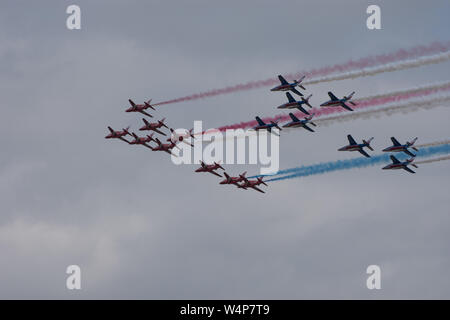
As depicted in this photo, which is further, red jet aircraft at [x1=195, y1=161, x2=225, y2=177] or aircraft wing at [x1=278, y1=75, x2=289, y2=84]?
red jet aircraft at [x1=195, y1=161, x2=225, y2=177]

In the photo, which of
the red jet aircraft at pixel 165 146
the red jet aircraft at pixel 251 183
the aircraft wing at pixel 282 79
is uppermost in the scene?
the aircraft wing at pixel 282 79

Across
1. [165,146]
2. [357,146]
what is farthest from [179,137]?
[357,146]

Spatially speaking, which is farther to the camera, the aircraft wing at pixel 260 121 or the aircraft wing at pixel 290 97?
the aircraft wing at pixel 290 97

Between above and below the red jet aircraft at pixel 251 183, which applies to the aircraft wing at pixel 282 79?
above

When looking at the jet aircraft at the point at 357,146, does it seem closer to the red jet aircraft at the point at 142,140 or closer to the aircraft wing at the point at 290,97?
the aircraft wing at the point at 290,97

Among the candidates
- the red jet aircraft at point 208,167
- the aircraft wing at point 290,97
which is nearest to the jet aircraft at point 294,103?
the aircraft wing at point 290,97

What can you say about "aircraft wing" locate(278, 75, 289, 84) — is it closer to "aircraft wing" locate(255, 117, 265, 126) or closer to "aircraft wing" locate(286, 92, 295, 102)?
"aircraft wing" locate(286, 92, 295, 102)

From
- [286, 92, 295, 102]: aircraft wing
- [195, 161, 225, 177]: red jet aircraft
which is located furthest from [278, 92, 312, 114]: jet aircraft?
[195, 161, 225, 177]: red jet aircraft

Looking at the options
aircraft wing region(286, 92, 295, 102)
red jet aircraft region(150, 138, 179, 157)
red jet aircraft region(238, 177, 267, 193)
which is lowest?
red jet aircraft region(238, 177, 267, 193)

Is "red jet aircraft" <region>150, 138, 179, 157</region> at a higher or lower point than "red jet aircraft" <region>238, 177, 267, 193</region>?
higher
